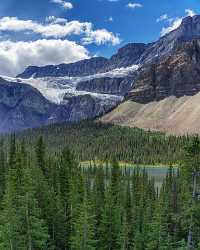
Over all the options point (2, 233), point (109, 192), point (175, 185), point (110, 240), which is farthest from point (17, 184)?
point (175, 185)

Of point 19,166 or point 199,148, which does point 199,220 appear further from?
point 19,166

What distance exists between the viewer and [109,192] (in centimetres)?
9138

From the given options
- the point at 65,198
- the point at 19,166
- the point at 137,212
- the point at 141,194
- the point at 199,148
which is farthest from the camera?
the point at 141,194

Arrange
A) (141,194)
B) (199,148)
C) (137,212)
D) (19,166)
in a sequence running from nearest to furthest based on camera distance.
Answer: (199,148), (19,166), (137,212), (141,194)

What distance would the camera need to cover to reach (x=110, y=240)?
77938 mm

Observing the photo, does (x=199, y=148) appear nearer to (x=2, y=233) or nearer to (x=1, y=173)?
(x=2, y=233)

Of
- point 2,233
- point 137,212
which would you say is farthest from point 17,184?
point 137,212

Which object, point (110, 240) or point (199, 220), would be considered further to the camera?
point (110, 240)

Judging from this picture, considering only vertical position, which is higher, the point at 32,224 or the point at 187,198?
the point at 187,198

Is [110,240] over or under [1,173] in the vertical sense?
under

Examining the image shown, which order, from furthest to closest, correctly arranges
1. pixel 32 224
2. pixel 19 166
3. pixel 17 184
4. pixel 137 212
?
pixel 137 212
pixel 19 166
pixel 17 184
pixel 32 224

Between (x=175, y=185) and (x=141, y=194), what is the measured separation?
925cm

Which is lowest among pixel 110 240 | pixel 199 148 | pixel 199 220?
pixel 110 240

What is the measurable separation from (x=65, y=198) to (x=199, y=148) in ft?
167
